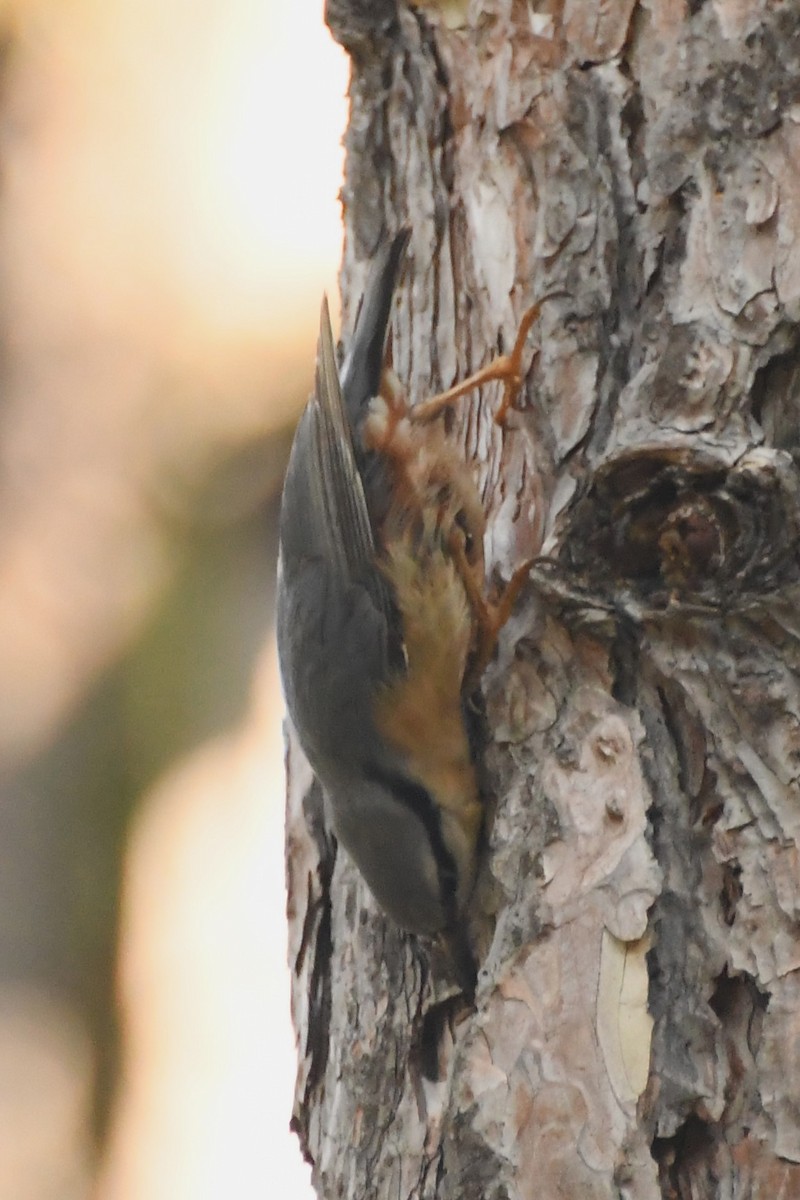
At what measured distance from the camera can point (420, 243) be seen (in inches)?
90.4

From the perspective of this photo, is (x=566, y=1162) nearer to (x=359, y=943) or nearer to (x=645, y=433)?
(x=359, y=943)

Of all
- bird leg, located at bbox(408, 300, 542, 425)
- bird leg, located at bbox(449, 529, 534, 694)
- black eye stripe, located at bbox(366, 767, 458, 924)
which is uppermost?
bird leg, located at bbox(408, 300, 542, 425)

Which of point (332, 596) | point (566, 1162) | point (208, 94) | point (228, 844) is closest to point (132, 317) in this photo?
point (208, 94)

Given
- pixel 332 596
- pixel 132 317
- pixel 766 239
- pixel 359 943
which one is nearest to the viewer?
pixel 766 239

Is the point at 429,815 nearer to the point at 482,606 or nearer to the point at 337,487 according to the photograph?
the point at 482,606

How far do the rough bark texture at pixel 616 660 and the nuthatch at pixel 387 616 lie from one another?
0.26 feet

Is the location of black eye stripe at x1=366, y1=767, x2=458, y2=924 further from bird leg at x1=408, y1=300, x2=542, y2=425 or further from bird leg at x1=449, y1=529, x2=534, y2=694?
bird leg at x1=408, y1=300, x2=542, y2=425

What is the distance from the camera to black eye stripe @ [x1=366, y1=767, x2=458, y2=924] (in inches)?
78.5

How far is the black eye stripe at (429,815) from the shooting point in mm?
1994

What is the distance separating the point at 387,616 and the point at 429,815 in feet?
1.49

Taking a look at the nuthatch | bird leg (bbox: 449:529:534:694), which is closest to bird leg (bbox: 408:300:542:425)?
the nuthatch

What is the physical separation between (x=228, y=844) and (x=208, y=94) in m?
1.99

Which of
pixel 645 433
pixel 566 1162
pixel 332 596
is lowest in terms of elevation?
pixel 566 1162

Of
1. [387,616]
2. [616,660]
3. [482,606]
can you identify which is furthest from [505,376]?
[387,616]
